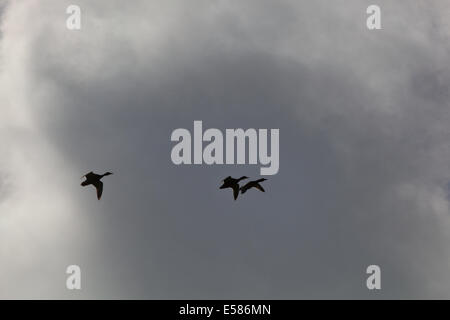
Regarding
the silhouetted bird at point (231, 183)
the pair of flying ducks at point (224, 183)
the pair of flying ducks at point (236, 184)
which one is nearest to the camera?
the pair of flying ducks at point (224, 183)

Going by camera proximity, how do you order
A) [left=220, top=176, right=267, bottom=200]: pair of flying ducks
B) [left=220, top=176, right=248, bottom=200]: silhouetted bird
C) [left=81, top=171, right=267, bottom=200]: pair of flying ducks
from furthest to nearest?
[left=220, top=176, right=267, bottom=200]: pair of flying ducks → [left=220, top=176, right=248, bottom=200]: silhouetted bird → [left=81, top=171, right=267, bottom=200]: pair of flying ducks

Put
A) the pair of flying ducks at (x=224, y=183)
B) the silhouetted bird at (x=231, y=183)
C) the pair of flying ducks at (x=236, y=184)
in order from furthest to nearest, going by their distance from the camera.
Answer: the pair of flying ducks at (x=236, y=184) → the silhouetted bird at (x=231, y=183) → the pair of flying ducks at (x=224, y=183)

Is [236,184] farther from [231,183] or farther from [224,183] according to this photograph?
[224,183]

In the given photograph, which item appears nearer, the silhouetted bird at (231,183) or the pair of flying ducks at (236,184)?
the silhouetted bird at (231,183)

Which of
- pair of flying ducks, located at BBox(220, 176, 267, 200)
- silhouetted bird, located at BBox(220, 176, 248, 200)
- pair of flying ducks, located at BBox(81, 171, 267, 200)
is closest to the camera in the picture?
pair of flying ducks, located at BBox(81, 171, 267, 200)

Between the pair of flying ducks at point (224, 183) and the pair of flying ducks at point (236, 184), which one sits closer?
the pair of flying ducks at point (224, 183)

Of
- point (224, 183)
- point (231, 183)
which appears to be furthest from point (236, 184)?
point (224, 183)
